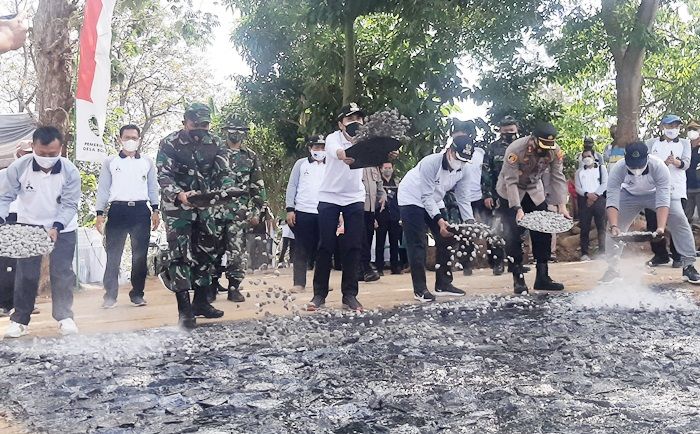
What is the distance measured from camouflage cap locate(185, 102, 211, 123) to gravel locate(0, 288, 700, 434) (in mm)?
1826

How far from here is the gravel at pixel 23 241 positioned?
6.20m

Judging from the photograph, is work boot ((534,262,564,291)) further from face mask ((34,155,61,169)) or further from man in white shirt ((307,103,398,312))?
face mask ((34,155,61,169))

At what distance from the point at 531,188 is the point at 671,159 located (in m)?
2.92

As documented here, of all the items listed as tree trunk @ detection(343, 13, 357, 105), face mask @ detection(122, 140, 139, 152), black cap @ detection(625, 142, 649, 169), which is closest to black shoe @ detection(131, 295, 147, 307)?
face mask @ detection(122, 140, 139, 152)

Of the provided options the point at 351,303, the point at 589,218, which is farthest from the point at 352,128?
the point at 589,218

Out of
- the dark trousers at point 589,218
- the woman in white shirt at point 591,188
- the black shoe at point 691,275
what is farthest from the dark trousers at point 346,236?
the dark trousers at point 589,218

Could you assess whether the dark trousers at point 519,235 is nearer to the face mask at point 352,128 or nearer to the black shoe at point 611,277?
the black shoe at point 611,277

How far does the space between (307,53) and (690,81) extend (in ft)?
33.0

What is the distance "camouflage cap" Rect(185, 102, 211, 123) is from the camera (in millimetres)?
6508

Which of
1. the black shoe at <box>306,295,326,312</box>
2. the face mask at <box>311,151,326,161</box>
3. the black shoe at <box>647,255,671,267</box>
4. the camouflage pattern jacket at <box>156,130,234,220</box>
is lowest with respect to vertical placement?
the black shoe at <box>306,295,326,312</box>

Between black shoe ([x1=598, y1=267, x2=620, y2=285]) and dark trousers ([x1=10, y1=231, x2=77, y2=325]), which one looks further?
black shoe ([x1=598, y1=267, x2=620, y2=285])

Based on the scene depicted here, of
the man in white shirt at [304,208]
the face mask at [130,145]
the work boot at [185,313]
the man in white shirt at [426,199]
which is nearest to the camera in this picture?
the work boot at [185,313]

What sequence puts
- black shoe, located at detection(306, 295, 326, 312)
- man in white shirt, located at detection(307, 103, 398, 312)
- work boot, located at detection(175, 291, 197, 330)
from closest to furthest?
work boot, located at detection(175, 291, 197, 330) < man in white shirt, located at detection(307, 103, 398, 312) < black shoe, located at detection(306, 295, 326, 312)

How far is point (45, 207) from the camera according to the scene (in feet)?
21.5
